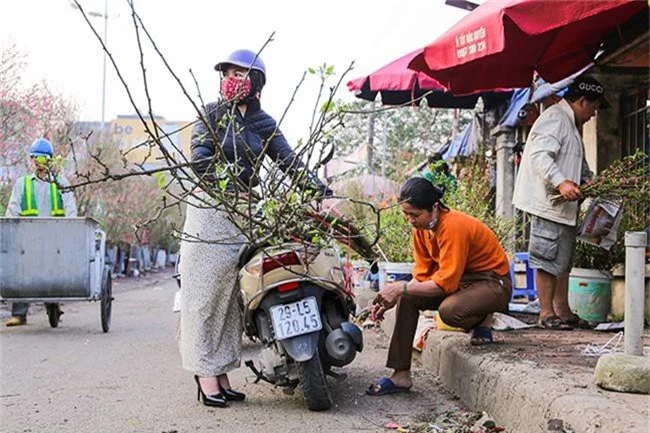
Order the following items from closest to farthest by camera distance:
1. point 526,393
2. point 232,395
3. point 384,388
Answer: point 526,393 < point 232,395 < point 384,388

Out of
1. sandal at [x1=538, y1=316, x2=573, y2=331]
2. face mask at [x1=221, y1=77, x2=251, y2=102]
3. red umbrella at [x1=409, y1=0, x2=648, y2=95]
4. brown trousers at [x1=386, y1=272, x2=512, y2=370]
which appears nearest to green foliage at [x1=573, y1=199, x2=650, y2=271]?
sandal at [x1=538, y1=316, x2=573, y2=331]

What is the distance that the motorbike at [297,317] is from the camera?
4219 mm

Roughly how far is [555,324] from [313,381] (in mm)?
A: 2371

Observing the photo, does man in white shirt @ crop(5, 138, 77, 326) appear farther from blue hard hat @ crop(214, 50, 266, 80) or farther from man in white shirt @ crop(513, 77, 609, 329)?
man in white shirt @ crop(513, 77, 609, 329)

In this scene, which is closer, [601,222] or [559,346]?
[559,346]

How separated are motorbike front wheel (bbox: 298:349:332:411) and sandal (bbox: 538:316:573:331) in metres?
2.25

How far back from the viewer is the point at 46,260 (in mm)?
7660

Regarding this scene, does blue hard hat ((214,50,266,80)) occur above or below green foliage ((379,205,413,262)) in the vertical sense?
above

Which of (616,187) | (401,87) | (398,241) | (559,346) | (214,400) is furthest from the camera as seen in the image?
(401,87)

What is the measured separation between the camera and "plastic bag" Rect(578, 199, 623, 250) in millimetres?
5789

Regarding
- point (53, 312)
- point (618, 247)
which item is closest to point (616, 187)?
point (618, 247)

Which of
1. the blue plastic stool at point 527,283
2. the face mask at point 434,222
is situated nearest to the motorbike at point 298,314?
the face mask at point 434,222

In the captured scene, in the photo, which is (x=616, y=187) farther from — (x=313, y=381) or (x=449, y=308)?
(x=313, y=381)

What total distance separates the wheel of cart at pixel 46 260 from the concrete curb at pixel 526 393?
12.8ft
